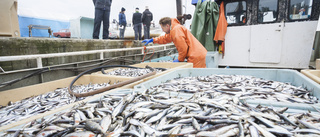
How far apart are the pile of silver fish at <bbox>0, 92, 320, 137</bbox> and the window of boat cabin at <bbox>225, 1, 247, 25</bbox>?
5.03 metres

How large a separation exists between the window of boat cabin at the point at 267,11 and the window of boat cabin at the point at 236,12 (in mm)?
462

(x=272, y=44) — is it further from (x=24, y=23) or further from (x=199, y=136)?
(x=24, y=23)

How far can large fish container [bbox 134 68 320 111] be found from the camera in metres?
1.65

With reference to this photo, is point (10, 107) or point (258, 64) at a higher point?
point (258, 64)

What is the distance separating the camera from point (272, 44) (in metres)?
5.36

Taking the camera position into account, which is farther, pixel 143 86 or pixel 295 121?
pixel 143 86

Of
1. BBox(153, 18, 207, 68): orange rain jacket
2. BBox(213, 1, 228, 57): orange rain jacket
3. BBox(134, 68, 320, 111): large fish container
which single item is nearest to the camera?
BBox(134, 68, 320, 111): large fish container

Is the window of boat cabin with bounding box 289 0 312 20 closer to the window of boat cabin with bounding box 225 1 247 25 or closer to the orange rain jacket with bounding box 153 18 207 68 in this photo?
the window of boat cabin with bounding box 225 1 247 25

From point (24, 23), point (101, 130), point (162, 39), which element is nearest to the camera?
point (101, 130)

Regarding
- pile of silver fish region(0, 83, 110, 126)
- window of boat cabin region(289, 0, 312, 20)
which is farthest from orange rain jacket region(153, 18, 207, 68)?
window of boat cabin region(289, 0, 312, 20)

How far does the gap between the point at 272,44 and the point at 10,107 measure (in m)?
6.96

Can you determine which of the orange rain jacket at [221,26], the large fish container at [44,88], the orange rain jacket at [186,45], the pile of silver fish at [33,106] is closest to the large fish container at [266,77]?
the large fish container at [44,88]

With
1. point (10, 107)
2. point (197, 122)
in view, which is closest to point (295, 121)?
point (197, 122)

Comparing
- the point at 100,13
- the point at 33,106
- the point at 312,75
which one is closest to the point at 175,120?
the point at 33,106
